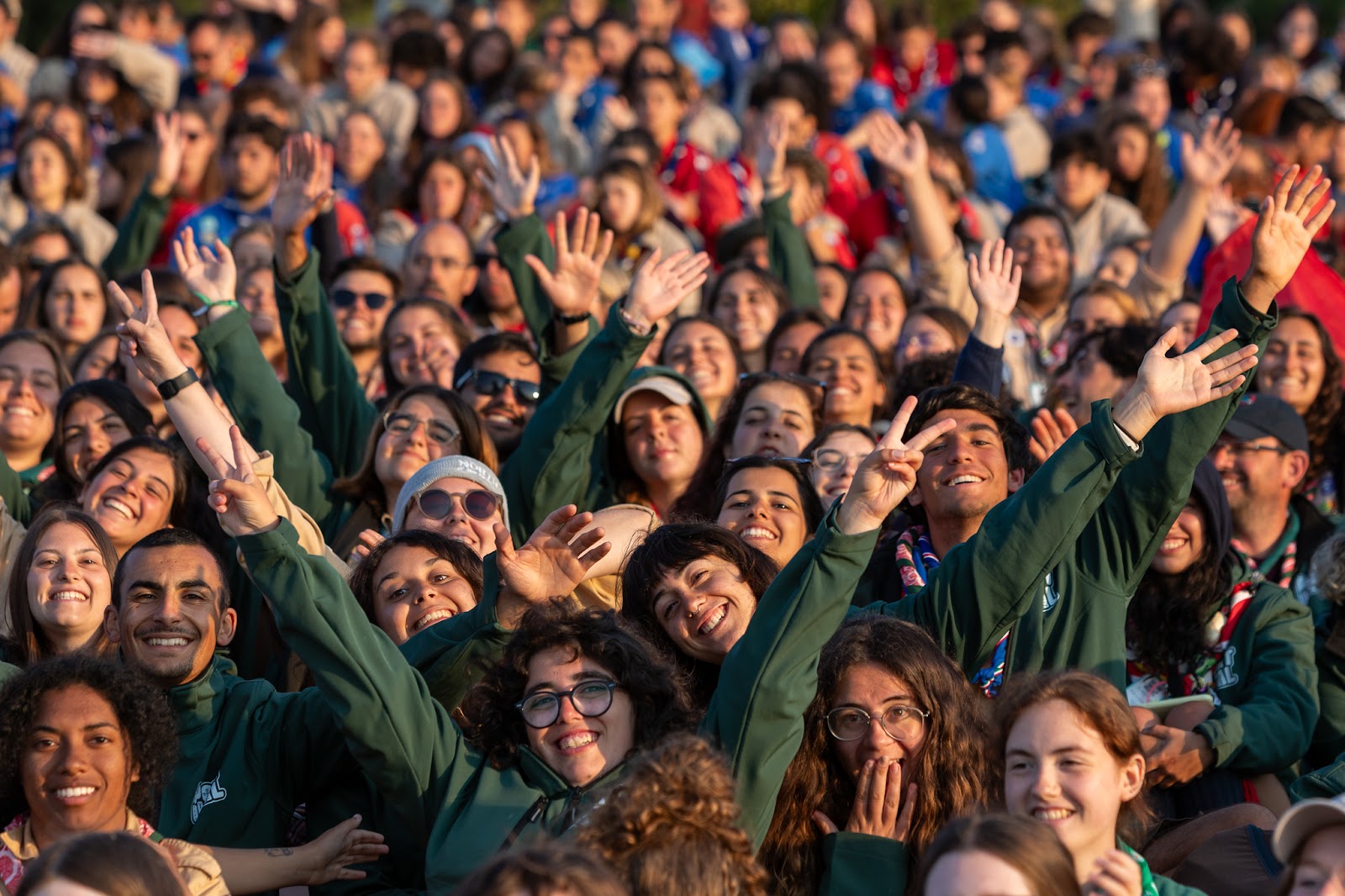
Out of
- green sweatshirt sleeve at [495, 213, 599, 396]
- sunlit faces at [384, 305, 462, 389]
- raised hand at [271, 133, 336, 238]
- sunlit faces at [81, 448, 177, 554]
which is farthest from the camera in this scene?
green sweatshirt sleeve at [495, 213, 599, 396]

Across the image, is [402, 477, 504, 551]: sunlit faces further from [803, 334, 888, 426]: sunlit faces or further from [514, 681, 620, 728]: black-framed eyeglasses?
[803, 334, 888, 426]: sunlit faces

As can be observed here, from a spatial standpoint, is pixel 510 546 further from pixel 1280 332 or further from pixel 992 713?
pixel 1280 332

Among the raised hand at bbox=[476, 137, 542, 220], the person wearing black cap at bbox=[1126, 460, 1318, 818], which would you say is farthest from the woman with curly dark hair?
the raised hand at bbox=[476, 137, 542, 220]

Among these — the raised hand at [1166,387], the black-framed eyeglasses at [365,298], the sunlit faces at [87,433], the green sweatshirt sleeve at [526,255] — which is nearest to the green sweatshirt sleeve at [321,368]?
the sunlit faces at [87,433]

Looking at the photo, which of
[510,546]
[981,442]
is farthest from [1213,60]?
[510,546]

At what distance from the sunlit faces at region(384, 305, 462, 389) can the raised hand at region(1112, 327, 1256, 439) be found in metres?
3.69

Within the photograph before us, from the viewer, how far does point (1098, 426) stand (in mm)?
5043

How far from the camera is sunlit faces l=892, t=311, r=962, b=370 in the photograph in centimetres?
814

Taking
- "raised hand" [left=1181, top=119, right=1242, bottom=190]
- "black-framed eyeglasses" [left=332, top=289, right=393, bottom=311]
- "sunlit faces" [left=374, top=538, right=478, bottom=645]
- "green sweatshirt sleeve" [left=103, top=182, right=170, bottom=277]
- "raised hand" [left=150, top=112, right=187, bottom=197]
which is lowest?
"sunlit faces" [left=374, top=538, right=478, bottom=645]

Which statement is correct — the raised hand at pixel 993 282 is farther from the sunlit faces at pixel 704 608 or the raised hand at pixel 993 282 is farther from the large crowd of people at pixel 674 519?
the sunlit faces at pixel 704 608

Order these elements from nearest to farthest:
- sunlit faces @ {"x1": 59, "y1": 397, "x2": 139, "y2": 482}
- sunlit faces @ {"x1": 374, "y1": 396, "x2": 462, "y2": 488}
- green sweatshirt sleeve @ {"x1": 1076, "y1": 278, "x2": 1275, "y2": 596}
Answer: green sweatshirt sleeve @ {"x1": 1076, "y1": 278, "x2": 1275, "y2": 596} < sunlit faces @ {"x1": 374, "y1": 396, "x2": 462, "y2": 488} < sunlit faces @ {"x1": 59, "y1": 397, "x2": 139, "y2": 482}

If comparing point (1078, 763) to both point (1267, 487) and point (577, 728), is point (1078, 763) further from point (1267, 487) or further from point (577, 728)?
point (1267, 487)

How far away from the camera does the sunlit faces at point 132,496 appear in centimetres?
653

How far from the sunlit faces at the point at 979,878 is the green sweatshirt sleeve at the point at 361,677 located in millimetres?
1507
